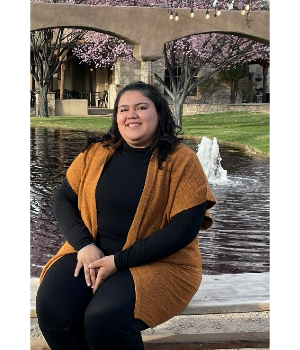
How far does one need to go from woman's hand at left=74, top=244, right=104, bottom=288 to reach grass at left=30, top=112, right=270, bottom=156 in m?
8.73

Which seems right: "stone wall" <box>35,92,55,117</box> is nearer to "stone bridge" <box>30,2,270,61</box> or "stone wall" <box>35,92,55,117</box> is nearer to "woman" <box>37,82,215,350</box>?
"stone bridge" <box>30,2,270,61</box>

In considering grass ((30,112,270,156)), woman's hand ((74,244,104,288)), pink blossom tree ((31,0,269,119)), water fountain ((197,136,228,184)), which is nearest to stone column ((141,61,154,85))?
water fountain ((197,136,228,184))

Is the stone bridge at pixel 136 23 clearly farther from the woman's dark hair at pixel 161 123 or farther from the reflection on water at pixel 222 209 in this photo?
the woman's dark hair at pixel 161 123

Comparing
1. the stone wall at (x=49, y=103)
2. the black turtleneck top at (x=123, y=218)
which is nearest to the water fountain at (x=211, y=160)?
the stone wall at (x=49, y=103)

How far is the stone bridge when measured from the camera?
19.9 feet

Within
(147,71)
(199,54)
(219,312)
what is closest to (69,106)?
(199,54)

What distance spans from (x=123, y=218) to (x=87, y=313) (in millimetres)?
281

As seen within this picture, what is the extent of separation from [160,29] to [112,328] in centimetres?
498

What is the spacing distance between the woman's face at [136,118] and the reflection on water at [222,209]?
288 cm
